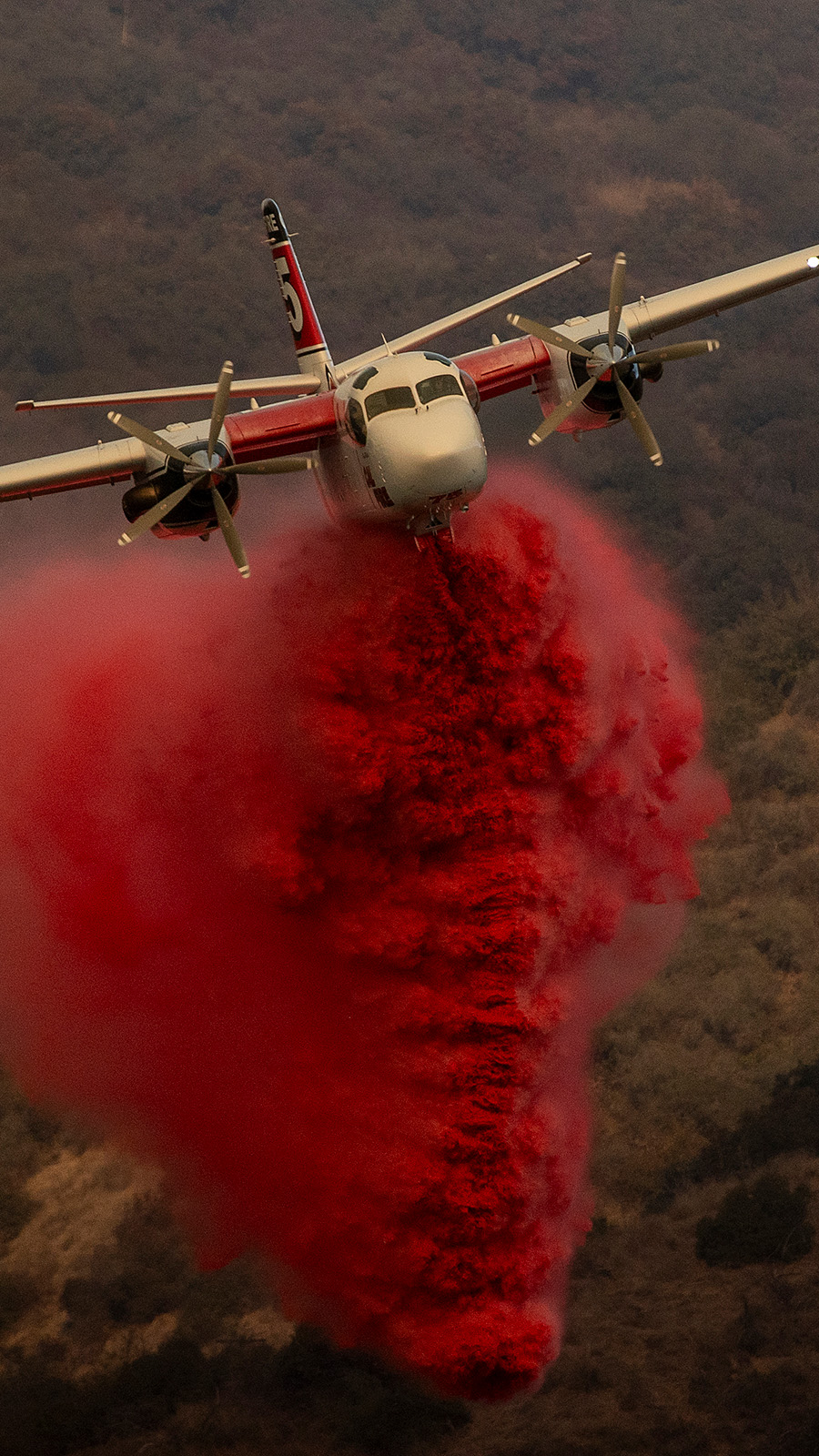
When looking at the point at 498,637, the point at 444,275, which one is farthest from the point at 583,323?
the point at 444,275

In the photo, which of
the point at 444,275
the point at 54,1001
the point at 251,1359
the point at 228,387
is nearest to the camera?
the point at 228,387

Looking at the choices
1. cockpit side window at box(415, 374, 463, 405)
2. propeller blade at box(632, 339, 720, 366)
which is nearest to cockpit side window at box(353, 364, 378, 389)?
cockpit side window at box(415, 374, 463, 405)

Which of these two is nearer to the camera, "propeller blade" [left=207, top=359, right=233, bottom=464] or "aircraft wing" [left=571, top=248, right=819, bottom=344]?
"propeller blade" [left=207, top=359, right=233, bottom=464]

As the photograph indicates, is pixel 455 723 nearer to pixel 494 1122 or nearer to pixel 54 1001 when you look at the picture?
pixel 494 1122

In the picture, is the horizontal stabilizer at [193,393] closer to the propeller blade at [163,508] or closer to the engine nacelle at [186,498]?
the engine nacelle at [186,498]

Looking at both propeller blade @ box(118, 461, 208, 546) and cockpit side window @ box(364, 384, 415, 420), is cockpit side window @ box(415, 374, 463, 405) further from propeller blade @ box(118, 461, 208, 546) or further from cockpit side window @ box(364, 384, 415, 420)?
propeller blade @ box(118, 461, 208, 546)

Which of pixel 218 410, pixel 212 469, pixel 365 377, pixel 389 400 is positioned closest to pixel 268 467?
pixel 212 469
